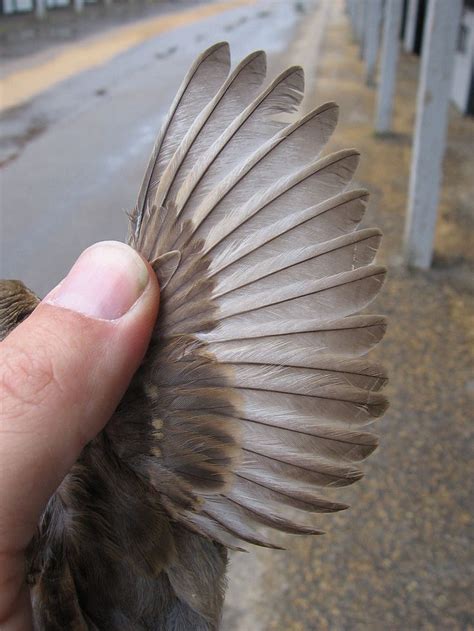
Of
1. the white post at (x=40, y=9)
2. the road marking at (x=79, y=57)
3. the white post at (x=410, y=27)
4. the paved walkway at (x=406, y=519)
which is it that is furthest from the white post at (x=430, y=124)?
the white post at (x=40, y=9)

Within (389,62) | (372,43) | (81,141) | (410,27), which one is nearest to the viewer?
(81,141)

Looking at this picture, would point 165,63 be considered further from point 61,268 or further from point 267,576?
point 267,576

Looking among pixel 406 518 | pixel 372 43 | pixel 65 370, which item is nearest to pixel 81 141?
pixel 372 43

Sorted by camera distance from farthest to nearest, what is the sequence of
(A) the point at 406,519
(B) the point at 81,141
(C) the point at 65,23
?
(C) the point at 65,23
(B) the point at 81,141
(A) the point at 406,519

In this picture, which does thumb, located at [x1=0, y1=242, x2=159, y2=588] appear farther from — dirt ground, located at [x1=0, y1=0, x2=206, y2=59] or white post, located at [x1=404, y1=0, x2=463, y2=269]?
dirt ground, located at [x1=0, y1=0, x2=206, y2=59]

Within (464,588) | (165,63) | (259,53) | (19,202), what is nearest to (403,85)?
(165,63)

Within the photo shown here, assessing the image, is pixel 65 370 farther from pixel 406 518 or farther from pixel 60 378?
pixel 406 518
